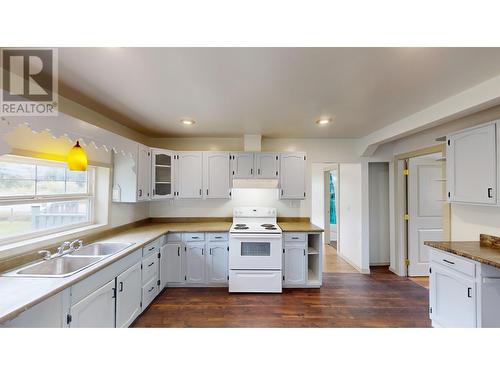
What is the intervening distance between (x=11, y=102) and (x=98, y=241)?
148 cm

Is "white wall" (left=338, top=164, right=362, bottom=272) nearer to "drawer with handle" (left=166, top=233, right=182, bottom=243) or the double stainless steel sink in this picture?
"drawer with handle" (left=166, top=233, right=182, bottom=243)

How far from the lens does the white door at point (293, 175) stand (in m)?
3.37

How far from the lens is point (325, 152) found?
143 inches

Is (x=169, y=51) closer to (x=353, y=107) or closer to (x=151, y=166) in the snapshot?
(x=353, y=107)

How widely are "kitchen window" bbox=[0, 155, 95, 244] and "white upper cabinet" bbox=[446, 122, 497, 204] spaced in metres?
3.97

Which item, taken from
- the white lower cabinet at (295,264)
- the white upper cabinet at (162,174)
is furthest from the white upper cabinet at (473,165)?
the white upper cabinet at (162,174)

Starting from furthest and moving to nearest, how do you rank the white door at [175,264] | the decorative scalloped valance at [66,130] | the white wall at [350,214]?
1. the white wall at [350,214]
2. the white door at [175,264]
3. the decorative scalloped valance at [66,130]

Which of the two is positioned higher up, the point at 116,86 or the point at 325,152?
the point at 116,86

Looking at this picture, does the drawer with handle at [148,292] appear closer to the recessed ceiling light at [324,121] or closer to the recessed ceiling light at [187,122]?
the recessed ceiling light at [187,122]

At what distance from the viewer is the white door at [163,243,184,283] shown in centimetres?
299

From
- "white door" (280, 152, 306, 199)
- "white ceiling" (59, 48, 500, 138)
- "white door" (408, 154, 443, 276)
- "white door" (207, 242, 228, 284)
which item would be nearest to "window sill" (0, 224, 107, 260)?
"white ceiling" (59, 48, 500, 138)

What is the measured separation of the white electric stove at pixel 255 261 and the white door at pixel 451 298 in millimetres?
1615
